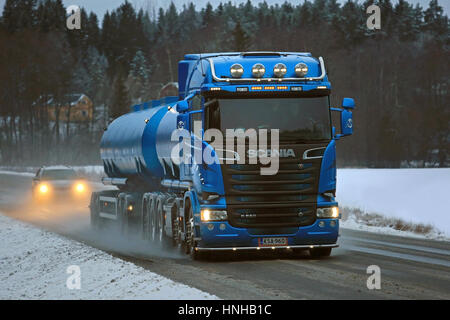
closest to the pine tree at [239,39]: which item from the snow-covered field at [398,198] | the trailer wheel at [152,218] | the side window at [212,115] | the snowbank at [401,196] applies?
the snow-covered field at [398,198]

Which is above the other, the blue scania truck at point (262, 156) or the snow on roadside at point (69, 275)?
the blue scania truck at point (262, 156)

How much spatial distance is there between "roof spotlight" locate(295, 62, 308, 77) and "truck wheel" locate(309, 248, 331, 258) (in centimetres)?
326

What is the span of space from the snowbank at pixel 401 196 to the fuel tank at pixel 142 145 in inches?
304

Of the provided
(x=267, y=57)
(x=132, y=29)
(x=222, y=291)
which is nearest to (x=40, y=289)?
(x=222, y=291)

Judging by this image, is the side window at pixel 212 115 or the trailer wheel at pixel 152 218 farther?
the trailer wheel at pixel 152 218

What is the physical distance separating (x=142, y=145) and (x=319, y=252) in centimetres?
630

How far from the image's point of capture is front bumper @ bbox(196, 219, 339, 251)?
1401cm

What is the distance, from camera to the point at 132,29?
17575cm

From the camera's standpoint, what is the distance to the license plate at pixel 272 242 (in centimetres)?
1412

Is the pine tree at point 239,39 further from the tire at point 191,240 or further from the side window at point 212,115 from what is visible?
the side window at point 212,115

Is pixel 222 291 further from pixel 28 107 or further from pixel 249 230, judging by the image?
pixel 28 107

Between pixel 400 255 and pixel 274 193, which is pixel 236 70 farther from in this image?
pixel 400 255

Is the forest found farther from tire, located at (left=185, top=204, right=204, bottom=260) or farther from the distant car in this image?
tire, located at (left=185, top=204, right=204, bottom=260)

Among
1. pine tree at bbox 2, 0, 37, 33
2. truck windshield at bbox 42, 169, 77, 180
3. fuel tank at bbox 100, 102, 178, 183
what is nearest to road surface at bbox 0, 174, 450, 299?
fuel tank at bbox 100, 102, 178, 183
